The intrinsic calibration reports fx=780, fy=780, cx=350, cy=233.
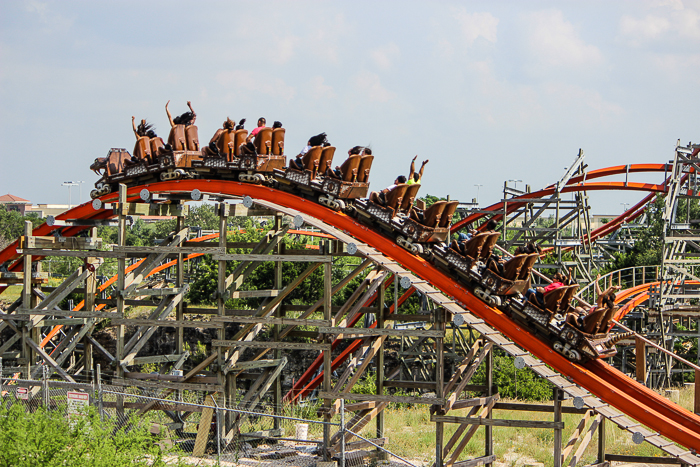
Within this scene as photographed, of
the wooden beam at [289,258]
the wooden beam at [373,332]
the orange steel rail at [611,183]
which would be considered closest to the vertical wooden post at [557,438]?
the wooden beam at [373,332]

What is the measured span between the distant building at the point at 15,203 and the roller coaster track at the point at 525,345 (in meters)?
114

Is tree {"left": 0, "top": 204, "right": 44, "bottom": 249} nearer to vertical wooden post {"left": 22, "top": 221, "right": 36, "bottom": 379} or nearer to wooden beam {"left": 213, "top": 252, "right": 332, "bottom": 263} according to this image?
vertical wooden post {"left": 22, "top": 221, "right": 36, "bottom": 379}

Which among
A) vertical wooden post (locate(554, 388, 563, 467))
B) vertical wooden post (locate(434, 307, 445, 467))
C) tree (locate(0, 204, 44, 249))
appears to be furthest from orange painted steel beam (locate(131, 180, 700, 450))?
tree (locate(0, 204, 44, 249))

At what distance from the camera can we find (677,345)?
24.9 meters

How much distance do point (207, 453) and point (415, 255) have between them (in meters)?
5.32

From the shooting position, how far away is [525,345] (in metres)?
12.7

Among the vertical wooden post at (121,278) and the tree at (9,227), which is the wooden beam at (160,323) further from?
the tree at (9,227)

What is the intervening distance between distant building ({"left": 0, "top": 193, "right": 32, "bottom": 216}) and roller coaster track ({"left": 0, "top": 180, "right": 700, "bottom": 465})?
114373mm

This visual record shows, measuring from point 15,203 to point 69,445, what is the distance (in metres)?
129

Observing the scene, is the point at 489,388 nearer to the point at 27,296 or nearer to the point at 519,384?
the point at 27,296

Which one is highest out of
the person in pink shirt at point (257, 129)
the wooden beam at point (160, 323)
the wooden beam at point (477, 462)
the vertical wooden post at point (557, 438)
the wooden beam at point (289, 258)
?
the person in pink shirt at point (257, 129)

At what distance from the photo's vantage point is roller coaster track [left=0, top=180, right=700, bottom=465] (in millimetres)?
11156

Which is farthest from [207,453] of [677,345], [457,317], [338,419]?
[677,345]

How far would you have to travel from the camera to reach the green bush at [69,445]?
29.0 feet
